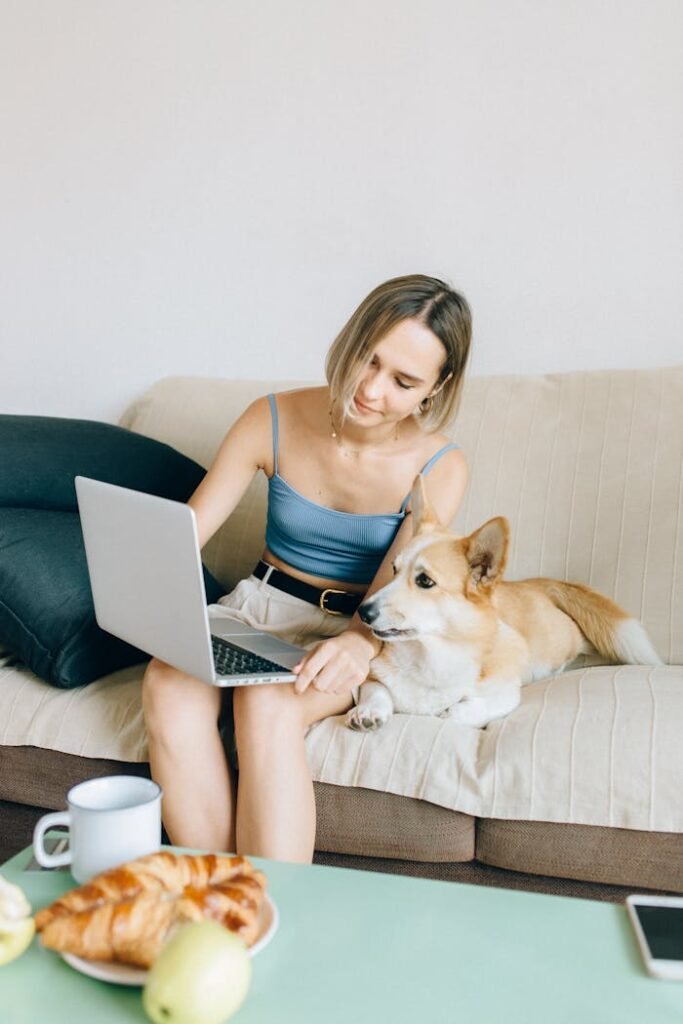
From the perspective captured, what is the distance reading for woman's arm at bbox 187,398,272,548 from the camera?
1.81m

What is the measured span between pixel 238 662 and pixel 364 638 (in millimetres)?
222

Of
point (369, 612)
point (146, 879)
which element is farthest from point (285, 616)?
point (146, 879)

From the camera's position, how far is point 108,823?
0.90 m

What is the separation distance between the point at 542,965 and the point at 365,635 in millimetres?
805

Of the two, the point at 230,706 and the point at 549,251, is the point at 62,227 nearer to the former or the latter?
the point at 549,251

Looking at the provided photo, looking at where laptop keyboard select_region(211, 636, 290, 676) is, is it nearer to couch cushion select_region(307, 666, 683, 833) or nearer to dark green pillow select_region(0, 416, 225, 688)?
couch cushion select_region(307, 666, 683, 833)

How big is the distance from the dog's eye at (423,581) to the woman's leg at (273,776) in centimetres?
26

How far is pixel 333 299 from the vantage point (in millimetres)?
2512

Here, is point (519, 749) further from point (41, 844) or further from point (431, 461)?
point (41, 844)

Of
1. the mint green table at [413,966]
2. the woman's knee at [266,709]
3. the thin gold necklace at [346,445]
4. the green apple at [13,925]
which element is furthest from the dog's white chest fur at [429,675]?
the green apple at [13,925]

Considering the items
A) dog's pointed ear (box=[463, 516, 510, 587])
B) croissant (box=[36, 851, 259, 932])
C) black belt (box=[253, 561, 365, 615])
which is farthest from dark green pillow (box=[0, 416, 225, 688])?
croissant (box=[36, 851, 259, 932])

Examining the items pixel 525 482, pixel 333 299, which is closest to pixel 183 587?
pixel 525 482

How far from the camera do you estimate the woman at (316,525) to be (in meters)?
1.40

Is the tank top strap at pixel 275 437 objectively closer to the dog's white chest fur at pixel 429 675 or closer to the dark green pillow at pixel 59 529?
the dark green pillow at pixel 59 529
